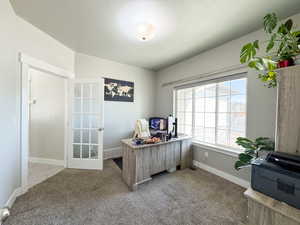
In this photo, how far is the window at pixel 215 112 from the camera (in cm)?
243

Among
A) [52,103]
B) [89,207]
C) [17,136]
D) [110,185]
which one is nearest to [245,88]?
[110,185]

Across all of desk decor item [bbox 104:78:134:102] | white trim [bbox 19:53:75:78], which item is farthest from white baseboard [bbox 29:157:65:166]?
white trim [bbox 19:53:75:78]

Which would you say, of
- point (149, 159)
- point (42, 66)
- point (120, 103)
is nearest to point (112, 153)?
point (120, 103)

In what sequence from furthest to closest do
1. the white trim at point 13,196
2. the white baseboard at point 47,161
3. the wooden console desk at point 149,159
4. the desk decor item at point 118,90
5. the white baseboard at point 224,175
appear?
the desk decor item at point 118,90 → the white baseboard at point 47,161 → the white baseboard at point 224,175 → the wooden console desk at point 149,159 → the white trim at point 13,196

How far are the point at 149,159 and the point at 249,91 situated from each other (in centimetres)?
207

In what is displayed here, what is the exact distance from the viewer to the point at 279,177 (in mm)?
929

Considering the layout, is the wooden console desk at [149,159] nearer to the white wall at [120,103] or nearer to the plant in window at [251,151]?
the plant in window at [251,151]

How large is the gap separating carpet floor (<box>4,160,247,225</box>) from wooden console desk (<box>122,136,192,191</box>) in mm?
177

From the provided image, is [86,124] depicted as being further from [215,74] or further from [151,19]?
[215,74]

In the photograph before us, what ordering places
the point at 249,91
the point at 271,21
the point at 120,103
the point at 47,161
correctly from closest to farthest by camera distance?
the point at 271,21
the point at 249,91
the point at 47,161
the point at 120,103

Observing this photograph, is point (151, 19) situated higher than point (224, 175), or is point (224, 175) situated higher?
point (151, 19)

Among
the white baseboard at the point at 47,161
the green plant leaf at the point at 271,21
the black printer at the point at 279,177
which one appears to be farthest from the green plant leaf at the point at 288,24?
the white baseboard at the point at 47,161

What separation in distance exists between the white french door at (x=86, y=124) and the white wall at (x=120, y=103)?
0.52 metres

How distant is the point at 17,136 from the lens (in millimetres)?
1892
